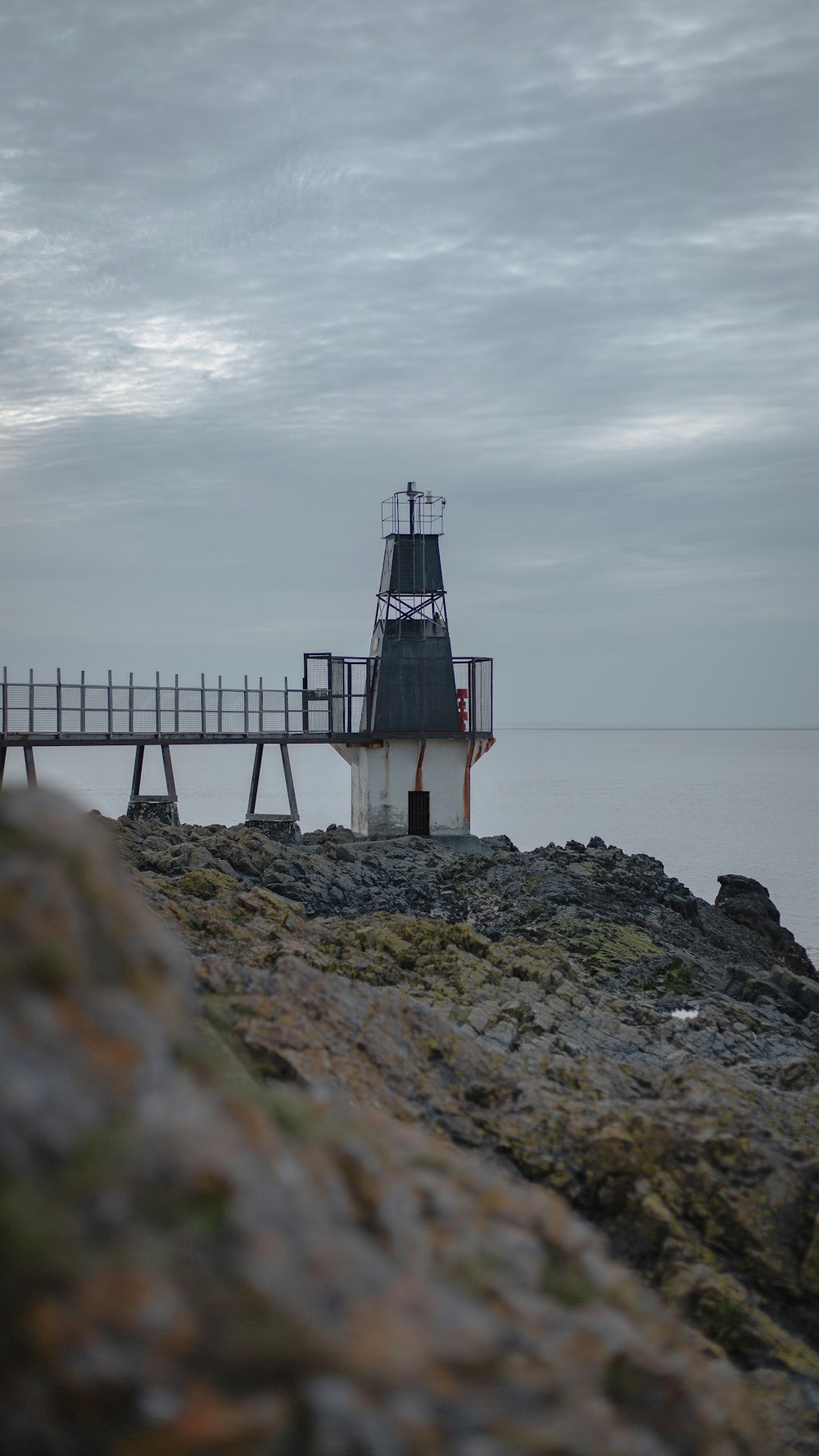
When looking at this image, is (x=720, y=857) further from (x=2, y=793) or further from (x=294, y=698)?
(x=2, y=793)

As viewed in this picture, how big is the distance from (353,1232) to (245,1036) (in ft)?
9.81

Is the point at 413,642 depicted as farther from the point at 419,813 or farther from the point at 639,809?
the point at 639,809

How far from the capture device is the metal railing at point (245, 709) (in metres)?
34.6

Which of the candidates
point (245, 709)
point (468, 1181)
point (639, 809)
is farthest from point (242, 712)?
point (639, 809)

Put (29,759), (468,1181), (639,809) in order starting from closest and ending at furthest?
(468,1181)
(29,759)
(639,809)

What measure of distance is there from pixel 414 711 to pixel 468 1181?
3333 cm

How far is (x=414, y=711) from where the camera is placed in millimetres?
36000

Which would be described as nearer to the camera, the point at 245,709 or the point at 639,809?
the point at 245,709

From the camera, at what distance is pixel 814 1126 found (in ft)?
22.6

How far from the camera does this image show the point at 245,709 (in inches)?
1481

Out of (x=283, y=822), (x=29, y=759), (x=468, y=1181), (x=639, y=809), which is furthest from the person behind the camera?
(x=639, y=809)

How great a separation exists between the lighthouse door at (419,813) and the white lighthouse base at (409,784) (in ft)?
0.22

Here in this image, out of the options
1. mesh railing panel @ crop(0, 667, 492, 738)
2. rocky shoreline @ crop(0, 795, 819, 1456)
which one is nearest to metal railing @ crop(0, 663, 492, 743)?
mesh railing panel @ crop(0, 667, 492, 738)

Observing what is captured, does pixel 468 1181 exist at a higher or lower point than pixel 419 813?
higher
